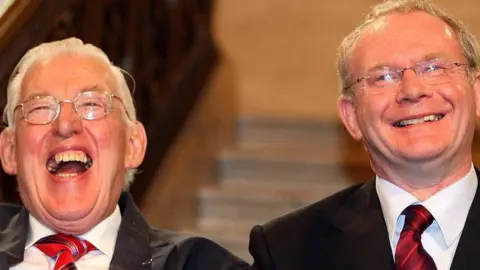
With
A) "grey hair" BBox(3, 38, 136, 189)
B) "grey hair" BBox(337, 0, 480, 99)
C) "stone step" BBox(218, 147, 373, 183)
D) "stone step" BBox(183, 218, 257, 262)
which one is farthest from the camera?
"stone step" BBox(218, 147, 373, 183)

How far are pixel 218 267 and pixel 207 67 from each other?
8.12 feet

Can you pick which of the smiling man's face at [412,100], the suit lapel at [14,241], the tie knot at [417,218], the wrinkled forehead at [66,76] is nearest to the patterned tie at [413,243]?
the tie knot at [417,218]

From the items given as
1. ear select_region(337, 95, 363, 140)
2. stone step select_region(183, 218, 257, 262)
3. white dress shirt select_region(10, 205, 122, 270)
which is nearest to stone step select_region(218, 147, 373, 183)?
stone step select_region(183, 218, 257, 262)

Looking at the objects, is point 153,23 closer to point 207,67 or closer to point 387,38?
point 207,67

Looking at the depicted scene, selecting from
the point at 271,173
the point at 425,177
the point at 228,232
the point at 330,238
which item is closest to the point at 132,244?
the point at 330,238

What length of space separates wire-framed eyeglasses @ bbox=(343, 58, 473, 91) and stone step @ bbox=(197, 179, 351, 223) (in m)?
2.02

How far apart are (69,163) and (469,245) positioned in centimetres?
106

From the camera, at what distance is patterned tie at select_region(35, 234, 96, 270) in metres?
2.68

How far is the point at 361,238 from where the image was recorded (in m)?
2.63

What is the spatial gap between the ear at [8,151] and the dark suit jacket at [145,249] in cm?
13

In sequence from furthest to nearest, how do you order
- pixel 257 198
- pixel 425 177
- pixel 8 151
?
1. pixel 257 198
2. pixel 8 151
3. pixel 425 177

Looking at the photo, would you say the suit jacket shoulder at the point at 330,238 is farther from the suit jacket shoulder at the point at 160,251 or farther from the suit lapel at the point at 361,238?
the suit jacket shoulder at the point at 160,251

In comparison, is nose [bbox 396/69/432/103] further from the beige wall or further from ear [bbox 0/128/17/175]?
the beige wall

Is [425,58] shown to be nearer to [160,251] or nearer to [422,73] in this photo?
[422,73]
